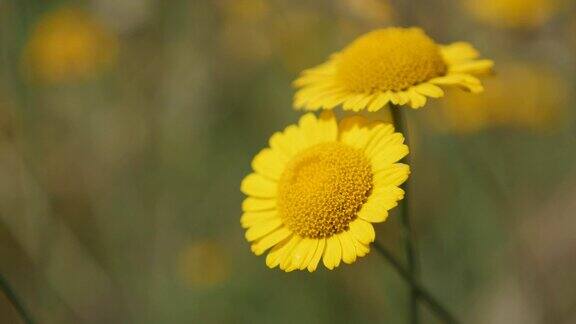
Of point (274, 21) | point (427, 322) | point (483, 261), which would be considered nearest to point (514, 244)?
point (483, 261)

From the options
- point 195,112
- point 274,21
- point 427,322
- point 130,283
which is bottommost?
point 427,322

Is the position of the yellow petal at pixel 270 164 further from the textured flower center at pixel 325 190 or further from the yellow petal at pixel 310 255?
the yellow petal at pixel 310 255

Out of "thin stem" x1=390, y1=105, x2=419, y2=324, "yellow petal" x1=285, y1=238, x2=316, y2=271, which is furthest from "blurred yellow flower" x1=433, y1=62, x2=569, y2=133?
"yellow petal" x1=285, y1=238, x2=316, y2=271

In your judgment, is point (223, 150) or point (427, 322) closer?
point (427, 322)

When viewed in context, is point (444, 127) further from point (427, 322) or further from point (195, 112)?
point (195, 112)

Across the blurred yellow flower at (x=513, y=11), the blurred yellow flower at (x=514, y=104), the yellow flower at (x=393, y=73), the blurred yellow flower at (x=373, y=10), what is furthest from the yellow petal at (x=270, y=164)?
the blurred yellow flower at (x=513, y=11)

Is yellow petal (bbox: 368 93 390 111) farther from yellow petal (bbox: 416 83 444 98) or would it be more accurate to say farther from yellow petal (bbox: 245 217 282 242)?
yellow petal (bbox: 245 217 282 242)

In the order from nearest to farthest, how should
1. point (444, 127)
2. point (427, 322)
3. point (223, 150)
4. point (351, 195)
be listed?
point (351, 195) → point (427, 322) → point (444, 127) → point (223, 150)
